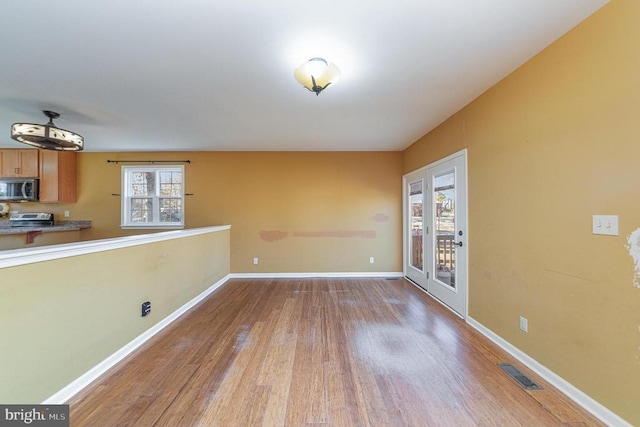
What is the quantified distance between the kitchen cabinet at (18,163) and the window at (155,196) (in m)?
1.43

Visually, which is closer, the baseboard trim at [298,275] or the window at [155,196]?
the baseboard trim at [298,275]

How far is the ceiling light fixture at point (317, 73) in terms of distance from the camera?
1.86 m

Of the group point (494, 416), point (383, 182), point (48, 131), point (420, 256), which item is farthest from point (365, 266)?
point (48, 131)

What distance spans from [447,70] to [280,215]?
3.49m

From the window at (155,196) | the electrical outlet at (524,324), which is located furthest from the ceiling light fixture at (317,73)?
the window at (155,196)

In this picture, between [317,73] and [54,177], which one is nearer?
[317,73]

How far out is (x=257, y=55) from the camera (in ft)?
6.33

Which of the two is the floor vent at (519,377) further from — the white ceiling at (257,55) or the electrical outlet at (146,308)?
the electrical outlet at (146,308)

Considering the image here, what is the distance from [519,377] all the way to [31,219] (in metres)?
7.36

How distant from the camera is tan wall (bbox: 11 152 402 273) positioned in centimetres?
481

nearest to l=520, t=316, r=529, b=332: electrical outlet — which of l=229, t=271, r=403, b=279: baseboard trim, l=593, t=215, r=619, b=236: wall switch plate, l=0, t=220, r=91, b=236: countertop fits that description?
l=593, t=215, r=619, b=236: wall switch plate

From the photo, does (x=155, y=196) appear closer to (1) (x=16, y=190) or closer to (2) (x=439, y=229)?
(1) (x=16, y=190)

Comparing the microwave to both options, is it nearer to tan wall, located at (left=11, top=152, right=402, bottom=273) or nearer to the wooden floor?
tan wall, located at (left=11, top=152, right=402, bottom=273)

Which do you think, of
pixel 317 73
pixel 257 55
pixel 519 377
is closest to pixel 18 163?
pixel 257 55
